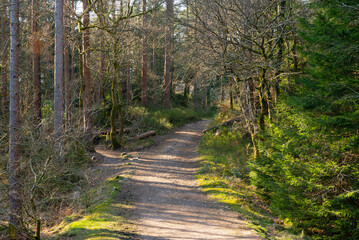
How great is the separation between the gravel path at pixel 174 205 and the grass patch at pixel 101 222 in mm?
348

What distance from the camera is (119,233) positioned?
5996 millimetres

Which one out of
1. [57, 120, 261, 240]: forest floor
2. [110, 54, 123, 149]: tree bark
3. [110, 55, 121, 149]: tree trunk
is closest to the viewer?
[57, 120, 261, 240]: forest floor

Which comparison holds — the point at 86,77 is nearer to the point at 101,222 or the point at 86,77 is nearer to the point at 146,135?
the point at 146,135

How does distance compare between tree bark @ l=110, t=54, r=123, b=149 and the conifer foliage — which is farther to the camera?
tree bark @ l=110, t=54, r=123, b=149

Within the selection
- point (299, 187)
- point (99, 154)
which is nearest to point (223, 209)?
point (299, 187)

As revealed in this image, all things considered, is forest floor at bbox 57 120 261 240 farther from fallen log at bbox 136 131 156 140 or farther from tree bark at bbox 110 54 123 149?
fallen log at bbox 136 131 156 140

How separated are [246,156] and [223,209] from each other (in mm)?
4663

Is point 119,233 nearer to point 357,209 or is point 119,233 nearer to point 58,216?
point 58,216

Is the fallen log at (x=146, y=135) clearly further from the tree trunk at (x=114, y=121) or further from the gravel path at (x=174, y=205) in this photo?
the gravel path at (x=174, y=205)

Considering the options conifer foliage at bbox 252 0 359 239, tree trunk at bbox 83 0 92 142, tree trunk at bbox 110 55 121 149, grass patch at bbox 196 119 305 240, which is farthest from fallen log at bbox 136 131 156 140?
conifer foliage at bbox 252 0 359 239

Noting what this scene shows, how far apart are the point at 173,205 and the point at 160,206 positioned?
0.39m

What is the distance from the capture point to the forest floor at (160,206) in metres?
6.08

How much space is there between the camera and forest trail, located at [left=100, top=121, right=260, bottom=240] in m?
6.18

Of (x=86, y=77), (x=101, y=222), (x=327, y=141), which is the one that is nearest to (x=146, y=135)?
(x=86, y=77)
